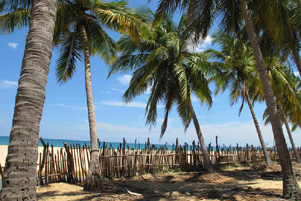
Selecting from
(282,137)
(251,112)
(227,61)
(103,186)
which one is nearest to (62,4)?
(103,186)

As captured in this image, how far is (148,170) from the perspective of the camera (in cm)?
1032

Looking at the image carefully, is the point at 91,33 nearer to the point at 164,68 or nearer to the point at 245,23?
the point at 164,68

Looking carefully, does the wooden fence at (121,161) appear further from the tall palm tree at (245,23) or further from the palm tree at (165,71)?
the tall palm tree at (245,23)

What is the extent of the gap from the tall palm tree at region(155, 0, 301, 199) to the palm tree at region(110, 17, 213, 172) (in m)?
2.98

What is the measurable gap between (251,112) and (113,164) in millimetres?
9498

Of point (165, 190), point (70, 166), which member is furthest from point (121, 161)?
point (165, 190)

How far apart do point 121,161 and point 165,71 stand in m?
4.79

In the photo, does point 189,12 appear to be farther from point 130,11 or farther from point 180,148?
point 180,148

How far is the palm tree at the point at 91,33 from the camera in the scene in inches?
294

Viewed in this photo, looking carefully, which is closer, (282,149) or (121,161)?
(282,149)

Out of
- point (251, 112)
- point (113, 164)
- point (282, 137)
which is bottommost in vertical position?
point (113, 164)

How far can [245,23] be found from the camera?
669 centimetres

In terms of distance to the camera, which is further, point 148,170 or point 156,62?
point 156,62

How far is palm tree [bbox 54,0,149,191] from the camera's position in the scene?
7.47 m
